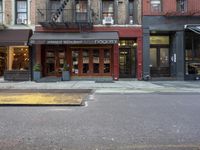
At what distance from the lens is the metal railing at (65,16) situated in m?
26.2

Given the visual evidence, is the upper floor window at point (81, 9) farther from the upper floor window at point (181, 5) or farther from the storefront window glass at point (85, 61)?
the upper floor window at point (181, 5)

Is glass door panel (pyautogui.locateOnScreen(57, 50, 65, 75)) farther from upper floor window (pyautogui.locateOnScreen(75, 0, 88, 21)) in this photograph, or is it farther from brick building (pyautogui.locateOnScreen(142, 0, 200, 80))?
brick building (pyautogui.locateOnScreen(142, 0, 200, 80))

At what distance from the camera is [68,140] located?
6.95 meters

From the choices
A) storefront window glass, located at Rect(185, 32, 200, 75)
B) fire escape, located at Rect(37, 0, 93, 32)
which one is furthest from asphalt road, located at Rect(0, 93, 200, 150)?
storefront window glass, located at Rect(185, 32, 200, 75)

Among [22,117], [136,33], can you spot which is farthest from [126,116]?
[136,33]

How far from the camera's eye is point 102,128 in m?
8.22

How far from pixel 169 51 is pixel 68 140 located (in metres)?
22.0

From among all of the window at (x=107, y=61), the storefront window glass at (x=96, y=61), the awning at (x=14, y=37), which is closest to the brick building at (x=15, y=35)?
the awning at (x=14, y=37)

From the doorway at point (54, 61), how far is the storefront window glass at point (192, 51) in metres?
9.34

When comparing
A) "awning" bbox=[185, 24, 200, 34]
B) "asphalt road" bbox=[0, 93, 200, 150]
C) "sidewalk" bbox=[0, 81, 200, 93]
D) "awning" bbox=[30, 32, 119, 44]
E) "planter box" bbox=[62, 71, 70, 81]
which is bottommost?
"asphalt road" bbox=[0, 93, 200, 150]

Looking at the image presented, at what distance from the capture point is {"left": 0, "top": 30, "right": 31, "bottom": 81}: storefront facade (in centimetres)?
2558

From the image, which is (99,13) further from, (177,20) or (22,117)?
(22,117)

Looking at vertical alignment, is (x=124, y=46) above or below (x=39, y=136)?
above

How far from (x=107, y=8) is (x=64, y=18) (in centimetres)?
330
